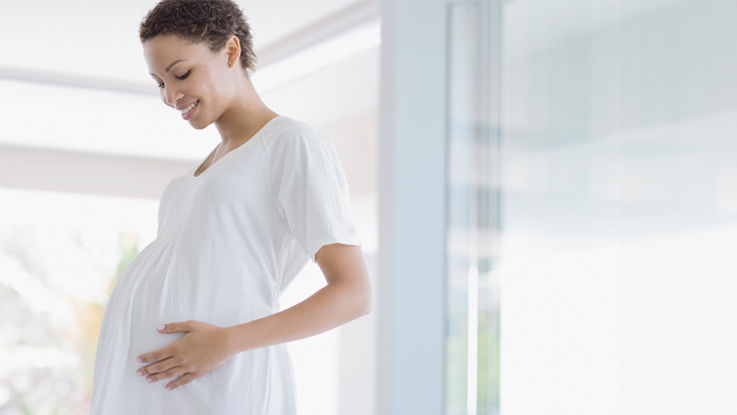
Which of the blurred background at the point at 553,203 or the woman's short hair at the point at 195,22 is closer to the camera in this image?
the woman's short hair at the point at 195,22

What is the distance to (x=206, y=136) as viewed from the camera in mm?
5336

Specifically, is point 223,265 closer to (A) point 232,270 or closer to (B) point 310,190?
(A) point 232,270

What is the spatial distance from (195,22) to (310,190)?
0.81 ft

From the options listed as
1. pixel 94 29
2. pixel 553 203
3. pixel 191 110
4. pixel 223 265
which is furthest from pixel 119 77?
pixel 223 265

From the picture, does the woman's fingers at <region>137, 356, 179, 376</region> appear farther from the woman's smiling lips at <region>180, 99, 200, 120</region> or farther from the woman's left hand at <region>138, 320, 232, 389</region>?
the woman's smiling lips at <region>180, 99, 200, 120</region>

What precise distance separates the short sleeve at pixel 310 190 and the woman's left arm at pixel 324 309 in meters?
0.02

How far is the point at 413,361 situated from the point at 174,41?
1132mm

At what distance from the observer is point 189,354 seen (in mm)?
969

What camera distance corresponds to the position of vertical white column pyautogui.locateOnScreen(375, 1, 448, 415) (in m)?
1.99

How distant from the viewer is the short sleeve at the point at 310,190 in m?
1.00

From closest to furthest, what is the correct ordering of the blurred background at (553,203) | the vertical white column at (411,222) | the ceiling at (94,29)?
the blurred background at (553,203) → the vertical white column at (411,222) → the ceiling at (94,29)

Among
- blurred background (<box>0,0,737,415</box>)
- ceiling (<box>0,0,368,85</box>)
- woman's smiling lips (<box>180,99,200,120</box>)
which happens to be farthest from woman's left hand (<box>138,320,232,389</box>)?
ceiling (<box>0,0,368,85</box>)

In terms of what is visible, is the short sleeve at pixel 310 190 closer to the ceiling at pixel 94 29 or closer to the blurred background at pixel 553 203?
the blurred background at pixel 553 203

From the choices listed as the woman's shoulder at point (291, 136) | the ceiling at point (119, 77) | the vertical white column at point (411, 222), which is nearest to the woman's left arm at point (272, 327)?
the woman's shoulder at point (291, 136)
